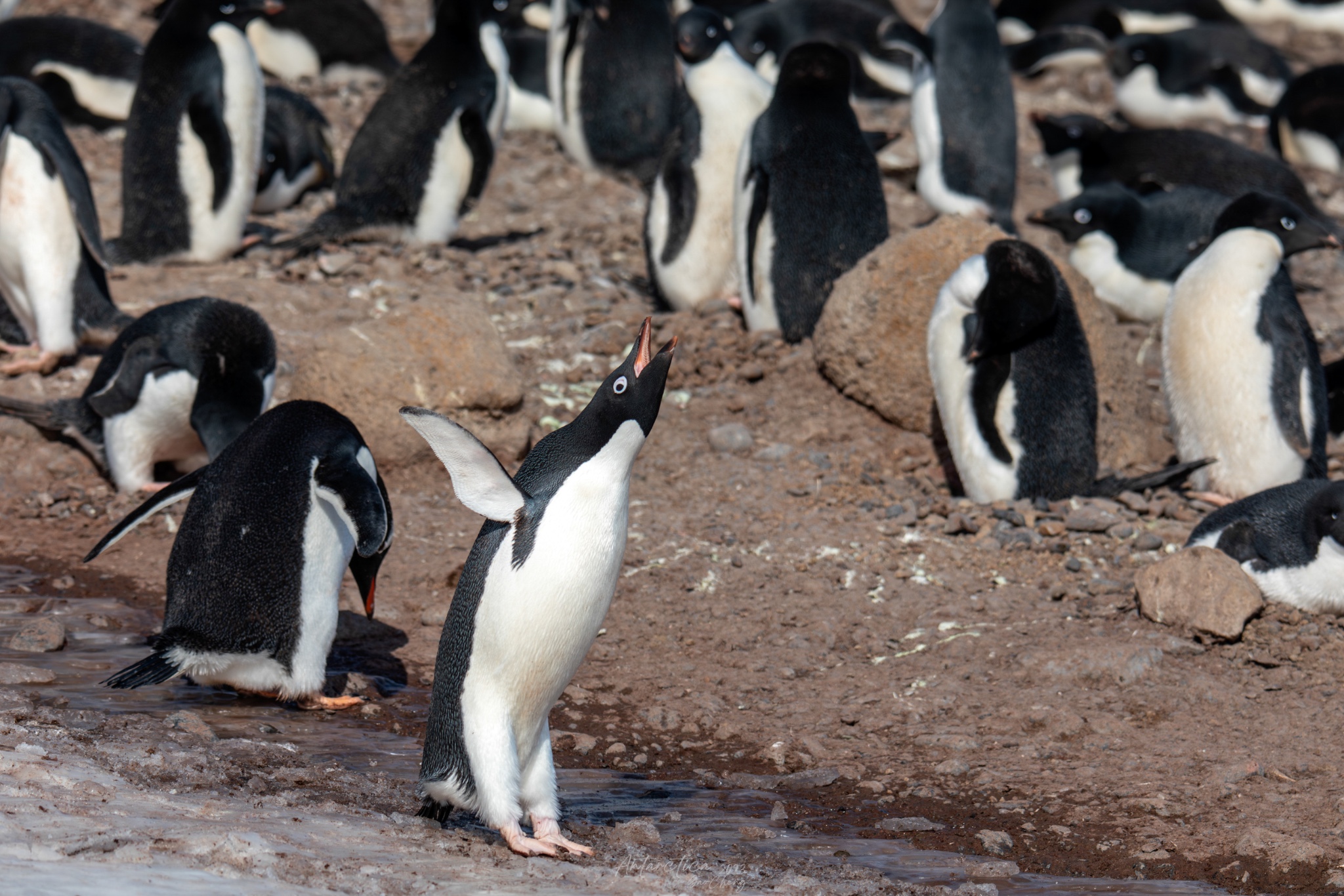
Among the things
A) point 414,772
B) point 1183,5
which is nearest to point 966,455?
point 414,772

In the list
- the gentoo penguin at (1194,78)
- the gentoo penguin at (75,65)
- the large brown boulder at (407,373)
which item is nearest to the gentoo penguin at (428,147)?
the large brown boulder at (407,373)

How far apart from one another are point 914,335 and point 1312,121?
7.08 metres

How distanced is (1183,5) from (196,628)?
47.4ft

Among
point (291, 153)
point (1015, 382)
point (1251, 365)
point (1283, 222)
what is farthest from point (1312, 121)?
point (291, 153)

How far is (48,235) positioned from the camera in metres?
6.27

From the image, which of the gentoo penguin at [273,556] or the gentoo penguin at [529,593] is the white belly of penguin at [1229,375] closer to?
the gentoo penguin at [273,556]

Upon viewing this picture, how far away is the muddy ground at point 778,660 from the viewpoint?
3076mm

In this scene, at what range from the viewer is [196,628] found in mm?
3877

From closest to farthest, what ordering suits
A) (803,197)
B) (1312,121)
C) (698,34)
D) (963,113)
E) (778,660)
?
1. (778,660)
2. (803,197)
3. (698,34)
4. (963,113)
5. (1312,121)

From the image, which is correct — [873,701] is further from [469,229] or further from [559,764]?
[469,229]

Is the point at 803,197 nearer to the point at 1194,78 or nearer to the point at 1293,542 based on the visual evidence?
the point at 1293,542

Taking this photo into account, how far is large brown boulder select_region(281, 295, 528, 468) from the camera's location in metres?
5.56

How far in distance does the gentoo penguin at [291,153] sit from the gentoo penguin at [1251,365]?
17.4 ft

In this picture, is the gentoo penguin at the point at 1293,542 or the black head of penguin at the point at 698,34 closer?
the gentoo penguin at the point at 1293,542
